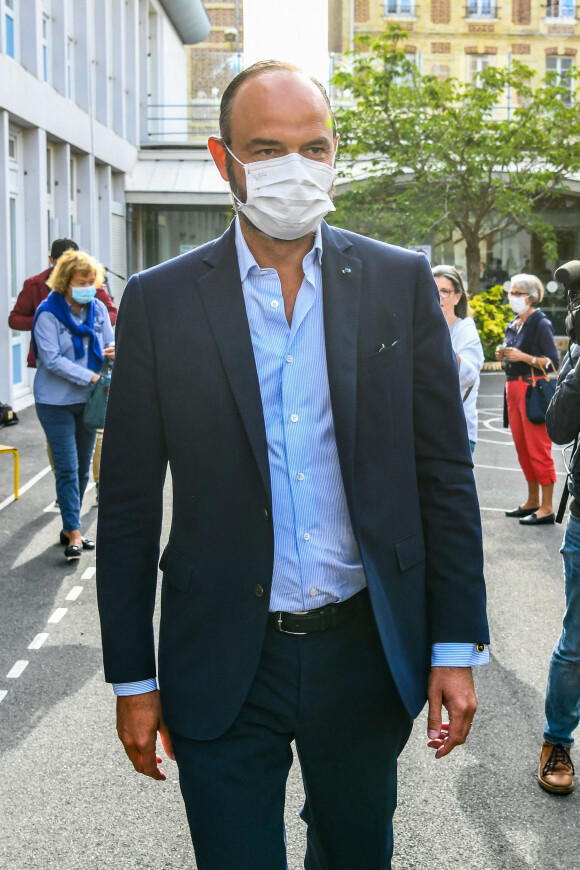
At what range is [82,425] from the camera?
8.38m

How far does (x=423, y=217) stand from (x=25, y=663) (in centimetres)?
2198

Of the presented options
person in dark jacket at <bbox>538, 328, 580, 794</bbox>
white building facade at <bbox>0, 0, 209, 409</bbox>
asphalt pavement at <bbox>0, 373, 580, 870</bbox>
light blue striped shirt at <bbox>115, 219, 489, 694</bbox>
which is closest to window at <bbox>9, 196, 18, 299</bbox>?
white building facade at <bbox>0, 0, 209, 409</bbox>

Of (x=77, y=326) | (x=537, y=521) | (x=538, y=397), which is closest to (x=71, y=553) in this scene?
(x=77, y=326)

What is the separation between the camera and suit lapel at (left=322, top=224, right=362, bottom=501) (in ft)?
7.64

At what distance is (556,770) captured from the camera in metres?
4.29

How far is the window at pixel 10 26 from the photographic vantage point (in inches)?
681

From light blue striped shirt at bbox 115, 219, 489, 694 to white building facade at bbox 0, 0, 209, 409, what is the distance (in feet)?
48.1

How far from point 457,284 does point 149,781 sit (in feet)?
13.6

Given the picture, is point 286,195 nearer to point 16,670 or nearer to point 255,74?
point 255,74

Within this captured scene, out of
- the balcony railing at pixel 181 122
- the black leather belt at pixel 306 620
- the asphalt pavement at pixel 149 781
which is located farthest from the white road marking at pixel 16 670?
the balcony railing at pixel 181 122

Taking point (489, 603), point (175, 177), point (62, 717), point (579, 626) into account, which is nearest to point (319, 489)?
point (579, 626)

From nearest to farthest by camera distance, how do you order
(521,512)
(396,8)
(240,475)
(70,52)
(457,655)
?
(240,475), (457,655), (521,512), (70,52), (396,8)

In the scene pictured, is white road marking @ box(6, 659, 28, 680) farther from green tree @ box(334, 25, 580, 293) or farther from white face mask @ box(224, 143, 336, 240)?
green tree @ box(334, 25, 580, 293)

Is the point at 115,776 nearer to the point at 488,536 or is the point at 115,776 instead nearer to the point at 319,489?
the point at 319,489
